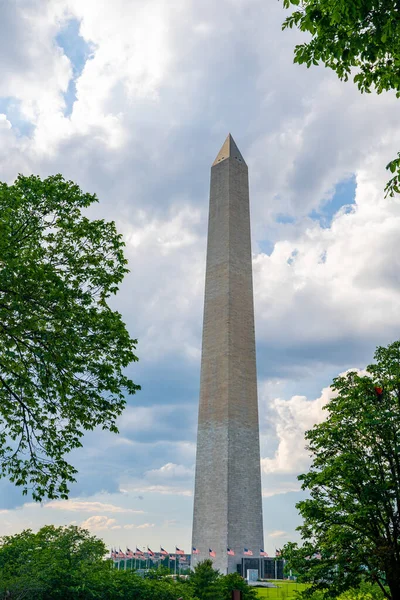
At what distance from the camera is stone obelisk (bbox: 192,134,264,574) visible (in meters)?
49.8

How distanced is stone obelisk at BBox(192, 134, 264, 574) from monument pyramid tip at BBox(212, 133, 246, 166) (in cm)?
95

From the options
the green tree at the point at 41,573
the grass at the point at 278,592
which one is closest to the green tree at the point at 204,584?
the green tree at the point at 41,573

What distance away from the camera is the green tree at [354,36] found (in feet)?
35.7

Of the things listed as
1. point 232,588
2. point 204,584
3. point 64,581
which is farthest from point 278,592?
point 64,581

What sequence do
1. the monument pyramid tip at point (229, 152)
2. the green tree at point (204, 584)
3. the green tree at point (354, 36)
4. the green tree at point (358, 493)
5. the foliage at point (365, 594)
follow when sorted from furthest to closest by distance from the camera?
the monument pyramid tip at point (229, 152)
the green tree at point (204, 584)
the foliage at point (365, 594)
the green tree at point (358, 493)
the green tree at point (354, 36)

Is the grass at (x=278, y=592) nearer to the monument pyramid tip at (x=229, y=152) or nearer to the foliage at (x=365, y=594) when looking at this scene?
the foliage at (x=365, y=594)

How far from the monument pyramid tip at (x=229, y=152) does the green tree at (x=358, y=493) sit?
3871 centimetres

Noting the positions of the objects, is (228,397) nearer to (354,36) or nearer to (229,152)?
(229,152)

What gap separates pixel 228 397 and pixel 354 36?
42688 mm

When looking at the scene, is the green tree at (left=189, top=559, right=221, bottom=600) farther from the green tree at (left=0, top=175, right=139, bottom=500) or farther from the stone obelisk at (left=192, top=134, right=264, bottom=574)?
the green tree at (left=0, top=175, right=139, bottom=500)

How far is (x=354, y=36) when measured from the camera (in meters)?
11.6

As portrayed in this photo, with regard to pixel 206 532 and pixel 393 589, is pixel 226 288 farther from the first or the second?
pixel 393 589

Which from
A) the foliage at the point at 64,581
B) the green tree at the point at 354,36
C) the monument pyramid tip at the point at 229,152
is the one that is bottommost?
the foliage at the point at 64,581

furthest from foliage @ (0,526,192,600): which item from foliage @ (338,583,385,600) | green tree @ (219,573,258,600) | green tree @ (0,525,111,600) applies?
foliage @ (338,583,385,600)
